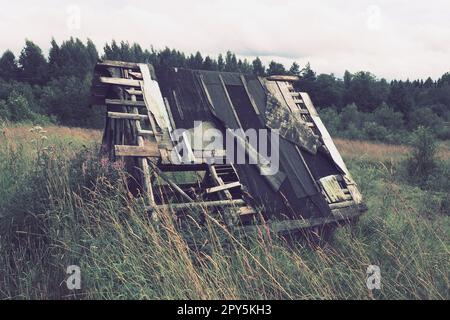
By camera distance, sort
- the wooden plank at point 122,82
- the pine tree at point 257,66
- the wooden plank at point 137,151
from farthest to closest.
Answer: the pine tree at point 257,66 → the wooden plank at point 122,82 → the wooden plank at point 137,151

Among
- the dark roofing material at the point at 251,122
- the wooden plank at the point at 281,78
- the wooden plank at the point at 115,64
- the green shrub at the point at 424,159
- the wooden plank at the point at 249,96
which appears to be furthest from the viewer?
the green shrub at the point at 424,159

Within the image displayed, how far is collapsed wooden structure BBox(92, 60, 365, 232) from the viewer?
484cm

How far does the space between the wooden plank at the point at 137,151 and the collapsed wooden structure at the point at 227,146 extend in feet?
0.04

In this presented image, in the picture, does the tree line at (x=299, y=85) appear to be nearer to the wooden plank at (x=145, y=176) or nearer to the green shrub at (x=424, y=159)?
the green shrub at (x=424, y=159)

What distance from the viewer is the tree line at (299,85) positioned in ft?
91.3

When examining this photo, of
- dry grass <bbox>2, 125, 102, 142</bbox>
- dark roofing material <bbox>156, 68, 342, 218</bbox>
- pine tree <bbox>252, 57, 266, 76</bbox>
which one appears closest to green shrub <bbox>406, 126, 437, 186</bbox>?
dark roofing material <bbox>156, 68, 342, 218</bbox>

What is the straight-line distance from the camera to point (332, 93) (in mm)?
38156

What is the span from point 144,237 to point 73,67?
44095 millimetres

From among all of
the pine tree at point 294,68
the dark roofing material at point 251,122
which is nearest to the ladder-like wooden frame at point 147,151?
the dark roofing material at point 251,122

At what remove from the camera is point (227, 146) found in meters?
5.41

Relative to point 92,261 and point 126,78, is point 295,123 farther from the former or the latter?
point 92,261

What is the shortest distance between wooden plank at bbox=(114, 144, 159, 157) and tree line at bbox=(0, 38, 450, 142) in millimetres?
19558

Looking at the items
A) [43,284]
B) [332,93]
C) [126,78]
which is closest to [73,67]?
[332,93]

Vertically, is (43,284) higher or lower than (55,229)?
lower
